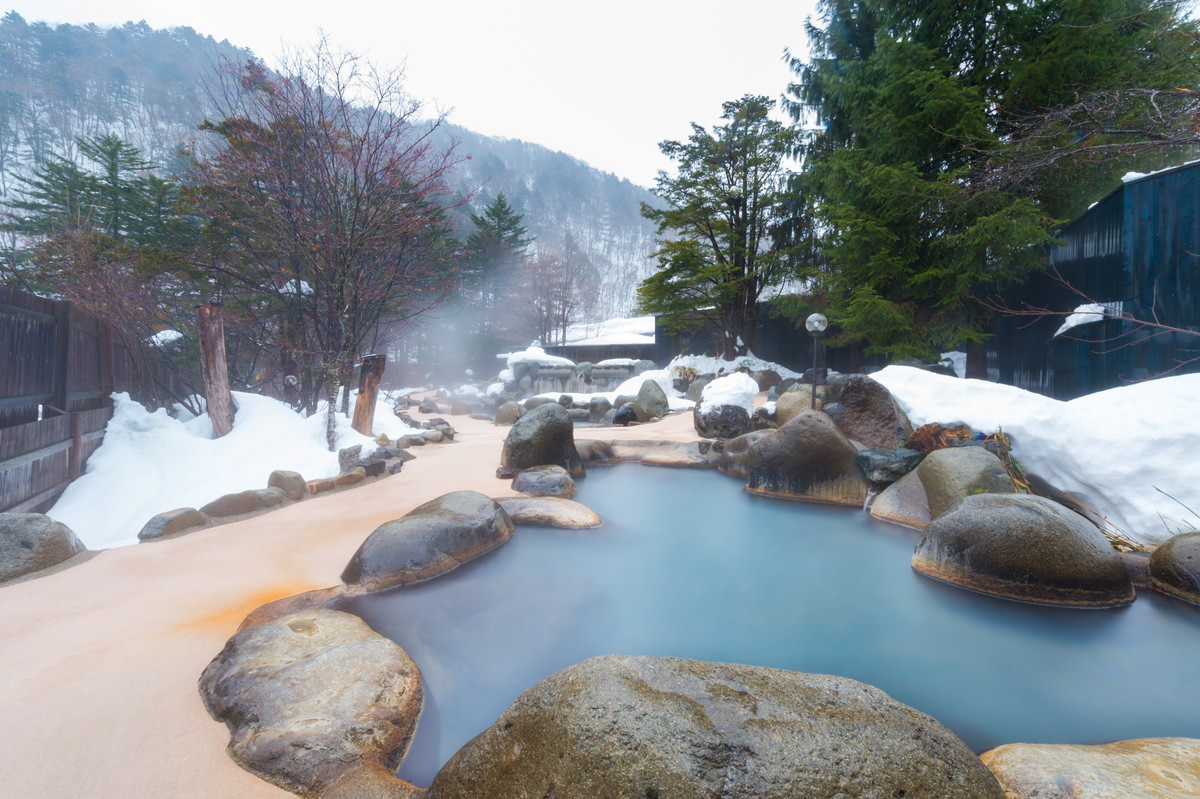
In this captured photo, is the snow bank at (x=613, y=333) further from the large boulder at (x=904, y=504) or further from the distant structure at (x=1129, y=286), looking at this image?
the large boulder at (x=904, y=504)

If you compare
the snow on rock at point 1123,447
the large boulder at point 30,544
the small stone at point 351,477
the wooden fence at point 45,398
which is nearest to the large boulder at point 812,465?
the snow on rock at point 1123,447

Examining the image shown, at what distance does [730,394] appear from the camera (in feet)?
31.7

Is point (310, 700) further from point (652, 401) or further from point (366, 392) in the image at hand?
point (652, 401)

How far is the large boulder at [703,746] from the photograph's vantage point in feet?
4.48

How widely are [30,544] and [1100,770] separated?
6.55m

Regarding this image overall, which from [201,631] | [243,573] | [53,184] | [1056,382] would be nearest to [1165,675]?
[201,631]

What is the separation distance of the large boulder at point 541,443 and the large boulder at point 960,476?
4.54 metres

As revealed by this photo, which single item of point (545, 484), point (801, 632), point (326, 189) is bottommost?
point (801, 632)

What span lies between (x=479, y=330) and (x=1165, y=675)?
98.1 feet

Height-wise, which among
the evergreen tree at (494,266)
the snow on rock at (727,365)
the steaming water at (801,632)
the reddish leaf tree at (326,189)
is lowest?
the steaming water at (801,632)

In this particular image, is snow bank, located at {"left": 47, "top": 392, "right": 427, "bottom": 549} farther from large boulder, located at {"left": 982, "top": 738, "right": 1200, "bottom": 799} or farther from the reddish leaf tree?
large boulder, located at {"left": 982, "top": 738, "right": 1200, "bottom": 799}

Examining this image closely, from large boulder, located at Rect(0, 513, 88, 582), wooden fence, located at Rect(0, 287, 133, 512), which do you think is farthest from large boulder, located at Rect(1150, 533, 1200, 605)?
wooden fence, located at Rect(0, 287, 133, 512)

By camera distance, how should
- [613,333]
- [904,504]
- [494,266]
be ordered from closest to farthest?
[904,504]
[494,266]
[613,333]

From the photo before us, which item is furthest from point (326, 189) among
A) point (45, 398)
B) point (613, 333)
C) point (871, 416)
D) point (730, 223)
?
point (613, 333)
